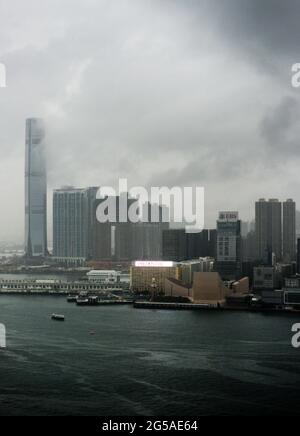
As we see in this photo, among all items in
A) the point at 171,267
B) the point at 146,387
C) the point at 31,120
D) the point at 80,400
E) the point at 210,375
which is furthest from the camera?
the point at 31,120

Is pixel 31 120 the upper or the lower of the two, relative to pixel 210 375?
upper

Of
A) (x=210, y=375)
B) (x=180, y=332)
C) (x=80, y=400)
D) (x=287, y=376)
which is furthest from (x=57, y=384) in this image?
(x=180, y=332)

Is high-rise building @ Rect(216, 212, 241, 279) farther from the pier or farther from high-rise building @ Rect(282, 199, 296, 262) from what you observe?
high-rise building @ Rect(282, 199, 296, 262)

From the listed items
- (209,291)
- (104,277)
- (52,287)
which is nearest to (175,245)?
(104,277)

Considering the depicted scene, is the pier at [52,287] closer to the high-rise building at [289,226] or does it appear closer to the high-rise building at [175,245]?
the high-rise building at [175,245]

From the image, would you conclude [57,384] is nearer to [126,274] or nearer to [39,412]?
[39,412]

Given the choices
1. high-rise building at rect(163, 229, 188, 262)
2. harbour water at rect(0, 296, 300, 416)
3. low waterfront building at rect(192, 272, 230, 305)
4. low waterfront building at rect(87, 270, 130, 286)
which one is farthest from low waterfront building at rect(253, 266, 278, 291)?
high-rise building at rect(163, 229, 188, 262)

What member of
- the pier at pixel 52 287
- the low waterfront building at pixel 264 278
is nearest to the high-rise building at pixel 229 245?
the low waterfront building at pixel 264 278
